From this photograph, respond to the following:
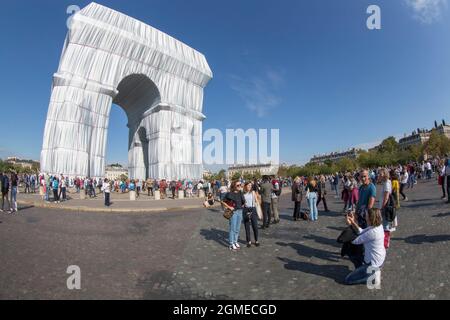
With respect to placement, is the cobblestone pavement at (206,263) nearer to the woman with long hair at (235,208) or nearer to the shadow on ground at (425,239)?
the shadow on ground at (425,239)

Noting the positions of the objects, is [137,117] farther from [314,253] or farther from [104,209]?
[314,253]

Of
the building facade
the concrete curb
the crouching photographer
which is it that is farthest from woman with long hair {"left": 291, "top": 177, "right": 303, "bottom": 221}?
the building facade

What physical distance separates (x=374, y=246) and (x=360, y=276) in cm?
49

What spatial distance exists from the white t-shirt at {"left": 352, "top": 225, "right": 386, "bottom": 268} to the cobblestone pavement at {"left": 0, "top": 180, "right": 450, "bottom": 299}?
374mm

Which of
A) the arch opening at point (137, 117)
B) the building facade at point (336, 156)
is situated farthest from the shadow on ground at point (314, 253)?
the building facade at point (336, 156)

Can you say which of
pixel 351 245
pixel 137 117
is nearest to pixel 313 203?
pixel 351 245

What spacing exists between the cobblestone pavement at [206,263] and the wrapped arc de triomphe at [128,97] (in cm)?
1723

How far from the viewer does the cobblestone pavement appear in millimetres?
4297

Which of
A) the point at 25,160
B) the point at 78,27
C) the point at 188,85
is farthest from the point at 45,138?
the point at 25,160

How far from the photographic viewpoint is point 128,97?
115ft

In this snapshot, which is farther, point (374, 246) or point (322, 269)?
point (322, 269)

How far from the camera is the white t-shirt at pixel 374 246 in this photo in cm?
445

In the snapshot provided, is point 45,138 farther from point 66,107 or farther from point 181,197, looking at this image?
point 181,197

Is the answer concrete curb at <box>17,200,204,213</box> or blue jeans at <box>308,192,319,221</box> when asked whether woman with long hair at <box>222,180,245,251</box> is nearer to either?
blue jeans at <box>308,192,319,221</box>
